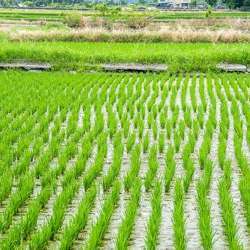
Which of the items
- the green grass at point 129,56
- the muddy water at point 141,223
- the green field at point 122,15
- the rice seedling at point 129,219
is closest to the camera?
the rice seedling at point 129,219

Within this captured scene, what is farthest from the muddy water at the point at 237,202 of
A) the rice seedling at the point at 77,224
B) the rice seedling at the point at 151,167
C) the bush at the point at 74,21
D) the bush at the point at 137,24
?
the bush at the point at 74,21

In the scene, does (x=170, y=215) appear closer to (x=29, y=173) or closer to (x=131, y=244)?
(x=131, y=244)

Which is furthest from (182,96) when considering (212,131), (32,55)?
(32,55)

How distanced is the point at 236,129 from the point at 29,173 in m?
2.82

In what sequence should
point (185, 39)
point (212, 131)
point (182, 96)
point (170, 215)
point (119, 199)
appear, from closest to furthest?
1. point (170, 215)
2. point (119, 199)
3. point (212, 131)
4. point (182, 96)
5. point (185, 39)

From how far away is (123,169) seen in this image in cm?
555

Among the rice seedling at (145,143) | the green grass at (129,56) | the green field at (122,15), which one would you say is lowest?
the green field at (122,15)

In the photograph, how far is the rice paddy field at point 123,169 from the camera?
12.6 ft

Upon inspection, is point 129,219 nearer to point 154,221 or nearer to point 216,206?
point 154,221

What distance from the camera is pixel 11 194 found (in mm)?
4707

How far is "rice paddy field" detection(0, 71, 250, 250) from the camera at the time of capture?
3.84m

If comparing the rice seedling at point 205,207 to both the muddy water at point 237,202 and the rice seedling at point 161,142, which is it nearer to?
the muddy water at point 237,202

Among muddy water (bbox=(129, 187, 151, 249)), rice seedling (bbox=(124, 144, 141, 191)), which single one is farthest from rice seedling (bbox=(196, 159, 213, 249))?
rice seedling (bbox=(124, 144, 141, 191))

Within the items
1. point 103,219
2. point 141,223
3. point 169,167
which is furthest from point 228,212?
point 169,167
